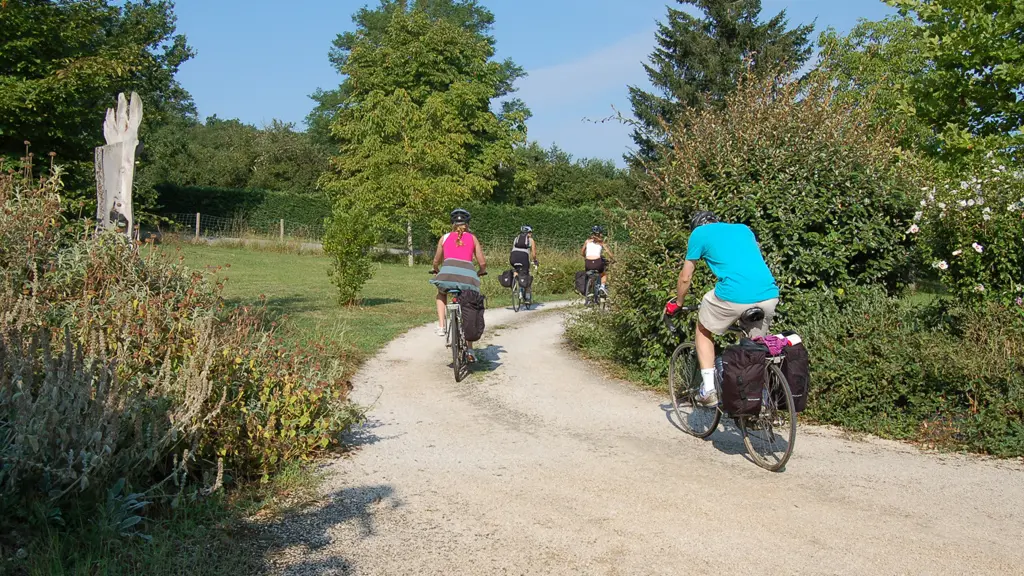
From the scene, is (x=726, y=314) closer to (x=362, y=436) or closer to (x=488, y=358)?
(x=362, y=436)

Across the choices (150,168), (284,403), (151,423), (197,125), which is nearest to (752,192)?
(284,403)

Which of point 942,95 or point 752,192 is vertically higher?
point 942,95

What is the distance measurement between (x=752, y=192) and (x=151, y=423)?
636 centimetres

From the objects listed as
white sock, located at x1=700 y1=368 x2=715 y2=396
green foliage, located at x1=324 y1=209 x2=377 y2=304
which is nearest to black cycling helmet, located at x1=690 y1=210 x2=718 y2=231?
white sock, located at x1=700 y1=368 x2=715 y2=396

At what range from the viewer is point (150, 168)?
2068 inches

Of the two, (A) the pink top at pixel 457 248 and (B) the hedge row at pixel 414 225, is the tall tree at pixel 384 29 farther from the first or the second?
(A) the pink top at pixel 457 248

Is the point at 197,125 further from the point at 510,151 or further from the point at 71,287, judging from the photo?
the point at 71,287

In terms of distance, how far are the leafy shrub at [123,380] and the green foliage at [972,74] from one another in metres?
11.1

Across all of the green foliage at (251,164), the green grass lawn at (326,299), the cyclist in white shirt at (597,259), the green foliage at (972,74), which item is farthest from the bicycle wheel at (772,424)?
the green foliage at (251,164)

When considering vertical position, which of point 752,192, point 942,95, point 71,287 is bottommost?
point 71,287

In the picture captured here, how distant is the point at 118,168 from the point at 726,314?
240 inches

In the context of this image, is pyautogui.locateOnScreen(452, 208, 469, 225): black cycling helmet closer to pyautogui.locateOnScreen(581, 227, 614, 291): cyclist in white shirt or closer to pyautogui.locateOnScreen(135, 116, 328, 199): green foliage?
pyautogui.locateOnScreen(581, 227, 614, 291): cyclist in white shirt

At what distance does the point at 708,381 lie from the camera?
6297 mm

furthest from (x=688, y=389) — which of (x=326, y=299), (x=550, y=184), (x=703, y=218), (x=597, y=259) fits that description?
(x=550, y=184)
